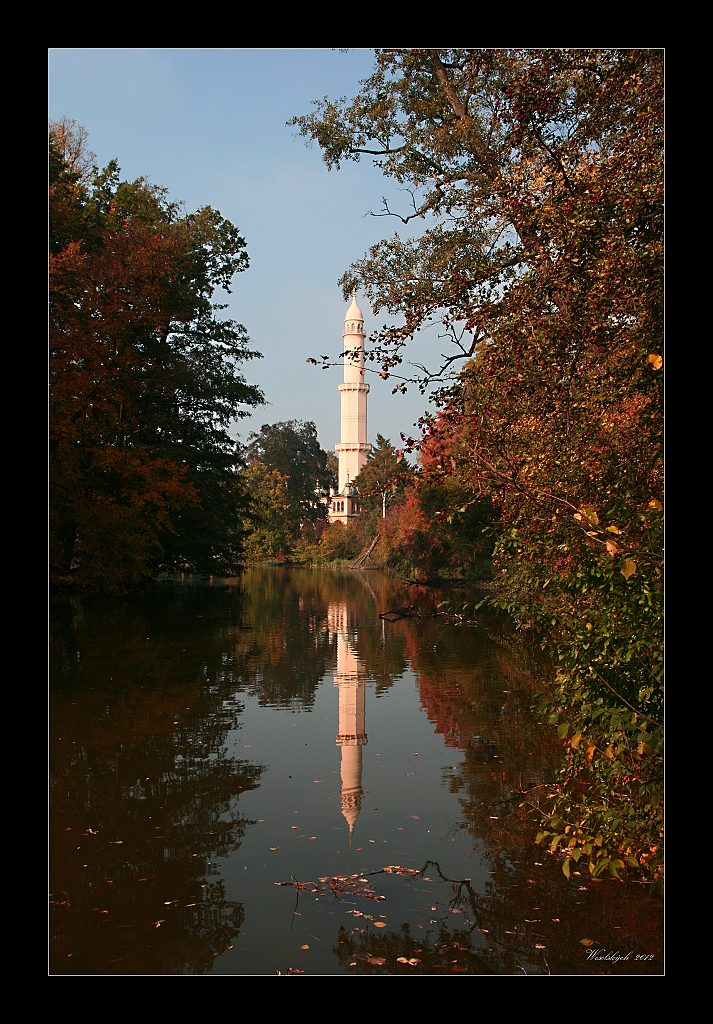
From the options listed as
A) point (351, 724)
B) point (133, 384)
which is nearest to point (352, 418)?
point (133, 384)

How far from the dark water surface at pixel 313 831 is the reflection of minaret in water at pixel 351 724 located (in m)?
0.05

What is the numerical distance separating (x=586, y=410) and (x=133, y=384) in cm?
2219

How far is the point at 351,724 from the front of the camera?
9.67m

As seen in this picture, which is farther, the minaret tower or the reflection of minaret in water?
the minaret tower

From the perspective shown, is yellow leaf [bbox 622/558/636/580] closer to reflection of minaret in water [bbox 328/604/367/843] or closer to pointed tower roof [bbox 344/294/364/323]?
reflection of minaret in water [bbox 328/604/367/843]

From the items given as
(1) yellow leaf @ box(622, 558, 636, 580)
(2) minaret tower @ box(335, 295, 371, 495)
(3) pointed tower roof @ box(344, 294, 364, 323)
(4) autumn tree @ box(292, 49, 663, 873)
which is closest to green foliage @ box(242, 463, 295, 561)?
(2) minaret tower @ box(335, 295, 371, 495)

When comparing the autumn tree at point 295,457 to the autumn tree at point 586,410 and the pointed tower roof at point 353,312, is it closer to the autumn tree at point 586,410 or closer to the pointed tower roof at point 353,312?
the pointed tower roof at point 353,312

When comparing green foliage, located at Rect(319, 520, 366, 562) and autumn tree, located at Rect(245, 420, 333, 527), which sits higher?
autumn tree, located at Rect(245, 420, 333, 527)

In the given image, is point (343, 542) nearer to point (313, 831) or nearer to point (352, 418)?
point (352, 418)

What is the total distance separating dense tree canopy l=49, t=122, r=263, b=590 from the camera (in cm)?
2175

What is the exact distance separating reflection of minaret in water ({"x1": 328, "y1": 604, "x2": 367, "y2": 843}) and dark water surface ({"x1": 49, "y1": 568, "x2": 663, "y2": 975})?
0.05 meters

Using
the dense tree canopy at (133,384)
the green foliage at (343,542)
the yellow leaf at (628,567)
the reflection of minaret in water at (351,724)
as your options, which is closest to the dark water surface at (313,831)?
the reflection of minaret in water at (351,724)
